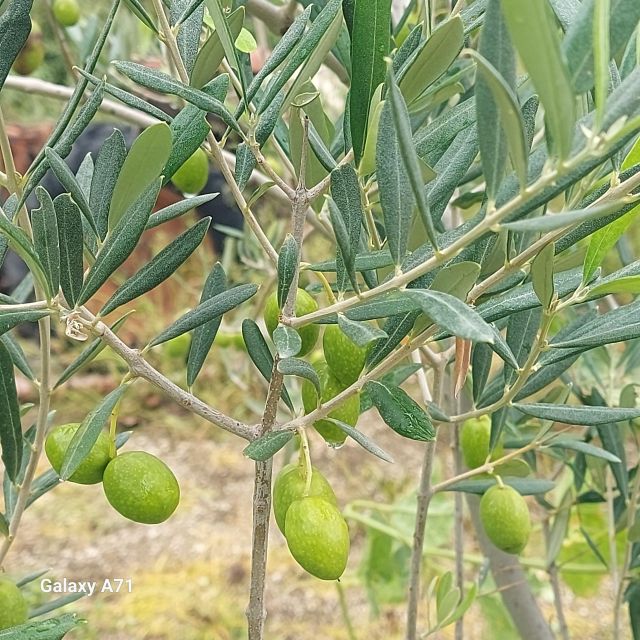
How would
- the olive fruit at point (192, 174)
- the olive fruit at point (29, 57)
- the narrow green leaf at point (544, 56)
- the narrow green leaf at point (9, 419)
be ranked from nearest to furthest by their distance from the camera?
the narrow green leaf at point (544, 56) → the narrow green leaf at point (9, 419) → the olive fruit at point (192, 174) → the olive fruit at point (29, 57)

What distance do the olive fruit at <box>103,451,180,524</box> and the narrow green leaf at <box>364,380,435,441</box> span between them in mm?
158

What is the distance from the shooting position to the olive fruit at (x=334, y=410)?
0.51 m

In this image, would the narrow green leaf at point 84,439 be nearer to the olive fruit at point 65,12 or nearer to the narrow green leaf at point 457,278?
the narrow green leaf at point 457,278

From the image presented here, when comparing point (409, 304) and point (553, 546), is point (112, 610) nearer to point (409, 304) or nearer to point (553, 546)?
point (553, 546)

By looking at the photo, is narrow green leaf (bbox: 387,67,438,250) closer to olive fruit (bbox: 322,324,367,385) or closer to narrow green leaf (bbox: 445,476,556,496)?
olive fruit (bbox: 322,324,367,385)

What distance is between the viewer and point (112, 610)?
2.25 meters

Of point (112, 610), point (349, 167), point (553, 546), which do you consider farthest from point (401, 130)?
point (112, 610)

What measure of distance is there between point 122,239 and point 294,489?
197mm

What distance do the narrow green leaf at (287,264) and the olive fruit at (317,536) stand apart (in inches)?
5.3

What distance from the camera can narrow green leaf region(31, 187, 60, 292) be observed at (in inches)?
17.6

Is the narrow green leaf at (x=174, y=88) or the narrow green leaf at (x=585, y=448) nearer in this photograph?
the narrow green leaf at (x=174, y=88)

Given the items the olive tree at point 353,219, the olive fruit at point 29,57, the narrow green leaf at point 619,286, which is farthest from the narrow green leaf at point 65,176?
the olive fruit at point 29,57

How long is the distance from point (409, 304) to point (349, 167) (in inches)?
3.5

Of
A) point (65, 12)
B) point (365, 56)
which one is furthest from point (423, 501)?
point (65, 12)
